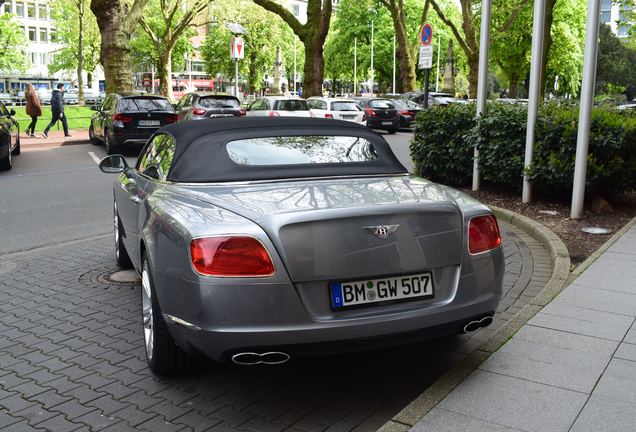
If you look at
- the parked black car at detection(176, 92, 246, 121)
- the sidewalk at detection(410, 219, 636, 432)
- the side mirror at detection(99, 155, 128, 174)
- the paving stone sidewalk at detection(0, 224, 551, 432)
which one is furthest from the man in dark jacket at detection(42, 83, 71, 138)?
the sidewalk at detection(410, 219, 636, 432)

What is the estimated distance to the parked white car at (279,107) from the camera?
79.5ft

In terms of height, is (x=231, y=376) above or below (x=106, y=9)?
below

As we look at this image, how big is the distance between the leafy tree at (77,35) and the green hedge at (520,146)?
40443 millimetres

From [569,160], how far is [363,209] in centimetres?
622

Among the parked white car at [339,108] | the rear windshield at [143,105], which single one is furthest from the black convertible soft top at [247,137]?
the parked white car at [339,108]

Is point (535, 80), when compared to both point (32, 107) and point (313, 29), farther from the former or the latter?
point (313, 29)

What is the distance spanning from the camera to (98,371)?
4.36 metres

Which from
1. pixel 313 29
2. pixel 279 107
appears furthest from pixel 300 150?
pixel 313 29

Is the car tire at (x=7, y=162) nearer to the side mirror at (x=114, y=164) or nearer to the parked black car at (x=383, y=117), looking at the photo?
the side mirror at (x=114, y=164)

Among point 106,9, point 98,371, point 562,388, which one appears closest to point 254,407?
point 98,371

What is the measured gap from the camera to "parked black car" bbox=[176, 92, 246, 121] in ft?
76.5

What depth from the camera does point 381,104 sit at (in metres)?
29.2

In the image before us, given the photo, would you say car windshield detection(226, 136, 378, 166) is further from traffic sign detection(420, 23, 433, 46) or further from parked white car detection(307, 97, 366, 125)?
parked white car detection(307, 97, 366, 125)

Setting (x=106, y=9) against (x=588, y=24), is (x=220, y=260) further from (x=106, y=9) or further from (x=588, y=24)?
(x=106, y=9)
